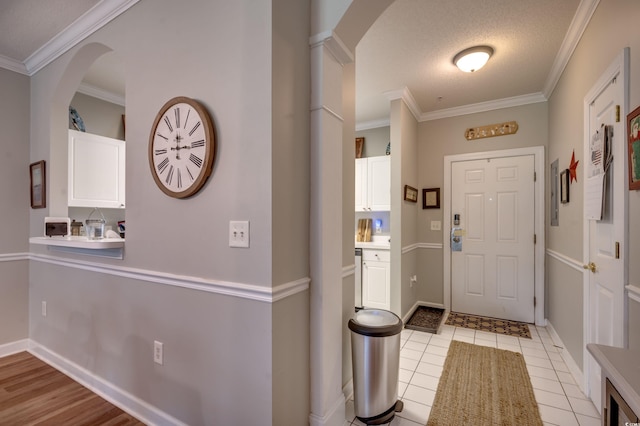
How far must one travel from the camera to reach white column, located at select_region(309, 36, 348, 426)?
1562 mm

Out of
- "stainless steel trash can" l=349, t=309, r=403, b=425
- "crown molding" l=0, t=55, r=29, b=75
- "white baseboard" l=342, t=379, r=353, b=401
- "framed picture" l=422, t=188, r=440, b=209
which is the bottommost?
"white baseboard" l=342, t=379, r=353, b=401

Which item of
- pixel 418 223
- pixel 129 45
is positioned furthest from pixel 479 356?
pixel 129 45

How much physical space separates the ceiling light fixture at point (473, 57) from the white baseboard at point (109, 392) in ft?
11.0

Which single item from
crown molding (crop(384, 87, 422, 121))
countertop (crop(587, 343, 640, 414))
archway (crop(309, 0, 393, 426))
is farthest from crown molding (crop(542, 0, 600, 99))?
countertop (crop(587, 343, 640, 414))

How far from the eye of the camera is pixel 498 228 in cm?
364

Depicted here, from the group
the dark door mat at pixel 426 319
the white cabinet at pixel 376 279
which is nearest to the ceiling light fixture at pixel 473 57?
the white cabinet at pixel 376 279

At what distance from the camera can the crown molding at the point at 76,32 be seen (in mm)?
1980

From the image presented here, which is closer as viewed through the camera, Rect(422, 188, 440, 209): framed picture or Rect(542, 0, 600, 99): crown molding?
Rect(542, 0, 600, 99): crown molding

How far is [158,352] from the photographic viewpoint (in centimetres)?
172

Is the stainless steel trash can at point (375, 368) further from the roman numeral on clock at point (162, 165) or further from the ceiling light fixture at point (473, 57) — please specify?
the ceiling light fixture at point (473, 57)

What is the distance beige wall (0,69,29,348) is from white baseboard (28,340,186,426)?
38cm

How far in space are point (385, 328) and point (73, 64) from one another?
10.2ft

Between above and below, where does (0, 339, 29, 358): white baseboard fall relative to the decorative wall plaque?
below

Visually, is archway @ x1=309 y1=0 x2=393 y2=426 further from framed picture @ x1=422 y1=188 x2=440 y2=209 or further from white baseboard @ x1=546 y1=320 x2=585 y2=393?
framed picture @ x1=422 y1=188 x2=440 y2=209
